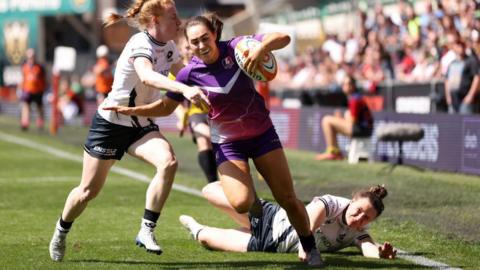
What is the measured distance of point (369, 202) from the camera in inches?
301

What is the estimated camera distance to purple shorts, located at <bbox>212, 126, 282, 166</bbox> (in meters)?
7.43

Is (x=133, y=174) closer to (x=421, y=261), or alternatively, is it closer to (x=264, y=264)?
(x=264, y=264)

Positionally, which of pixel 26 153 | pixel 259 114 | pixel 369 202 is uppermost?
pixel 259 114

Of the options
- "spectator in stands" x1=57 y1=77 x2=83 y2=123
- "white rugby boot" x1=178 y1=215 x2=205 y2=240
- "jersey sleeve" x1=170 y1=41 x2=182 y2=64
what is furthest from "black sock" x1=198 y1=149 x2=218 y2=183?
"spectator in stands" x1=57 y1=77 x2=83 y2=123

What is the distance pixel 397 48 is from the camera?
22188 mm

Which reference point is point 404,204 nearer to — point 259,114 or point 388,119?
point 259,114

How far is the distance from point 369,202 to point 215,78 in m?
1.44

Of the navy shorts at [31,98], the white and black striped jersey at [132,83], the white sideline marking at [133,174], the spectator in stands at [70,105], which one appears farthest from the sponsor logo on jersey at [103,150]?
the spectator in stands at [70,105]

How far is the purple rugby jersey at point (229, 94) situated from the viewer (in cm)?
732

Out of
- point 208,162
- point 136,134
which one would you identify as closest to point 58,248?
point 136,134

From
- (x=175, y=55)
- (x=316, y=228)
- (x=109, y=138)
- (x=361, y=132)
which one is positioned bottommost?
(x=361, y=132)

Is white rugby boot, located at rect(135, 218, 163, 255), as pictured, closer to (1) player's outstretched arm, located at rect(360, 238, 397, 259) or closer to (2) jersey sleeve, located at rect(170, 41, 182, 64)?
(2) jersey sleeve, located at rect(170, 41, 182, 64)

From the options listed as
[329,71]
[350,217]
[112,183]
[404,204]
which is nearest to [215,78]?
[350,217]

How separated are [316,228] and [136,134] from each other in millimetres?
1520
